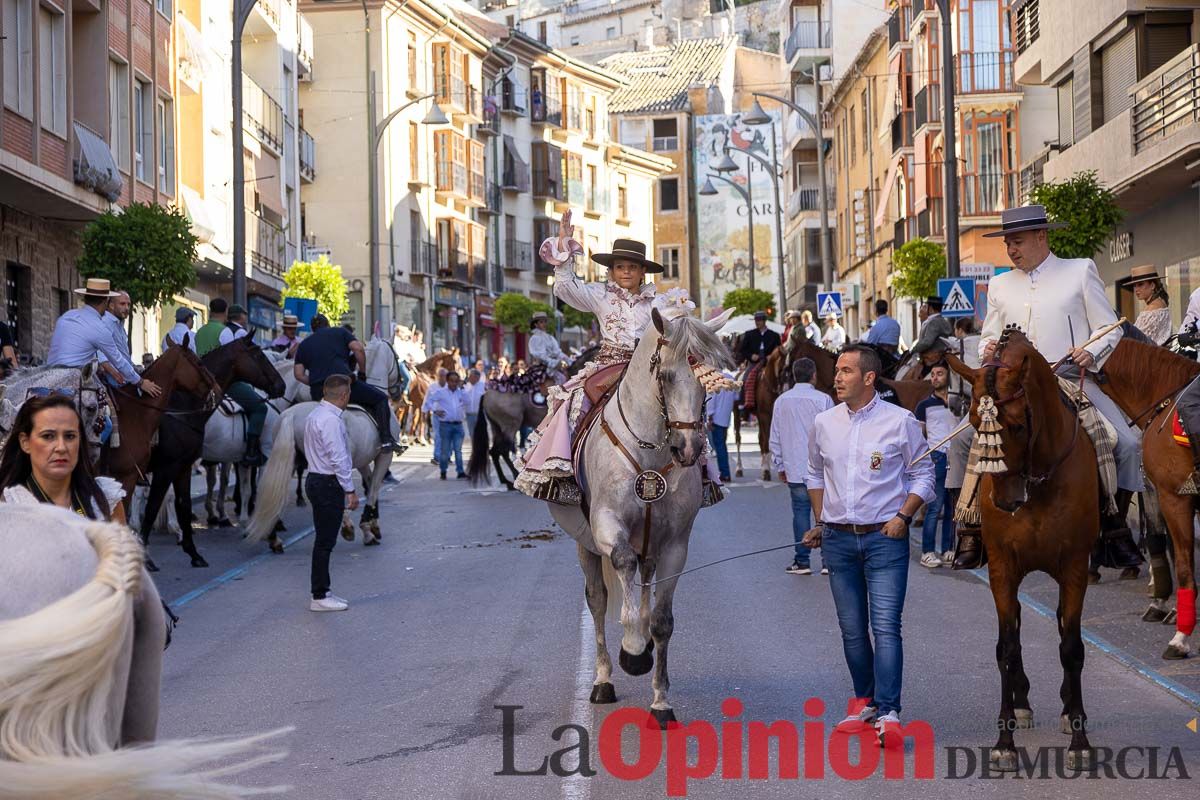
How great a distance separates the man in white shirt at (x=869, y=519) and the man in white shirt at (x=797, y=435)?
6.03 meters

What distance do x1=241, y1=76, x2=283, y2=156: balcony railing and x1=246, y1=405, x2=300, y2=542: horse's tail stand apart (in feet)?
86.0

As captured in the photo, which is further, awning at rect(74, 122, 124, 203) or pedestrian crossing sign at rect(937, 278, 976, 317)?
awning at rect(74, 122, 124, 203)

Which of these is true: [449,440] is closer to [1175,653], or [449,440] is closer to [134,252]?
[134,252]

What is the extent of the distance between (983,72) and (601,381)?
3821cm

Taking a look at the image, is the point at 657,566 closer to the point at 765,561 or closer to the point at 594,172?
the point at 765,561

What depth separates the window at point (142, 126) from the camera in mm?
32406

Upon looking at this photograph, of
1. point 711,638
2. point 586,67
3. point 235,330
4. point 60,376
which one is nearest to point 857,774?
point 711,638

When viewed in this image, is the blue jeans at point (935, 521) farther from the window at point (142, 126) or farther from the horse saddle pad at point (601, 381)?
the window at point (142, 126)

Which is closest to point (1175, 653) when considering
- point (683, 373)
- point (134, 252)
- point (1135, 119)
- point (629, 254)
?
point (683, 373)

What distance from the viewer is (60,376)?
44.0ft

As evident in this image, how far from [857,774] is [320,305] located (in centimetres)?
3385

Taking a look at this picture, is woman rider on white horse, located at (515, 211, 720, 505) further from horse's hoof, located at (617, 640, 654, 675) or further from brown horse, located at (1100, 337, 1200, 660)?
brown horse, located at (1100, 337, 1200, 660)

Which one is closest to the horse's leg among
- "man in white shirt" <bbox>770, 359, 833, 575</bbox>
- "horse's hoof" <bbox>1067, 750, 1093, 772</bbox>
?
"horse's hoof" <bbox>1067, 750, 1093, 772</bbox>

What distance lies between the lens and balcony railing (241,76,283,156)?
139ft
